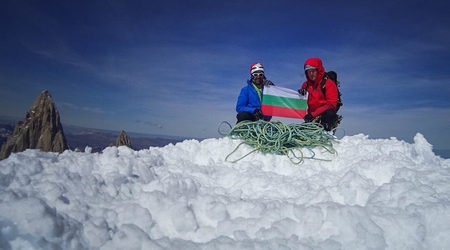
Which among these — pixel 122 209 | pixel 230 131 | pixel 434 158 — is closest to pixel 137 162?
pixel 122 209

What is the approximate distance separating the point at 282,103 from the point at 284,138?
315cm

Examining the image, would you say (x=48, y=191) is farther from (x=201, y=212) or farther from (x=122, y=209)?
(x=201, y=212)

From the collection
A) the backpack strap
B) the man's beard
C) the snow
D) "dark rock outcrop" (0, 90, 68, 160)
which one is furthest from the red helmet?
"dark rock outcrop" (0, 90, 68, 160)

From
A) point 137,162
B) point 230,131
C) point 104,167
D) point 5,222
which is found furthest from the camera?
point 230,131

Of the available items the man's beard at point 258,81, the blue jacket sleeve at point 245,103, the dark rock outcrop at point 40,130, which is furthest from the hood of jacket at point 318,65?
the dark rock outcrop at point 40,130

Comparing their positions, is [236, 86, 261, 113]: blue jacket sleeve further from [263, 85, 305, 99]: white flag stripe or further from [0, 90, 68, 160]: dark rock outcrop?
[0, 90, 68, 160]: dark rock outcrop

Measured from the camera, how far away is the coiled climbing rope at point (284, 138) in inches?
206

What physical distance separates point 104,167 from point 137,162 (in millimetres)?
425

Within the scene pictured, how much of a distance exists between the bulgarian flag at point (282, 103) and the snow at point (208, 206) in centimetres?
443

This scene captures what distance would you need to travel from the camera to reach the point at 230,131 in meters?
6.10

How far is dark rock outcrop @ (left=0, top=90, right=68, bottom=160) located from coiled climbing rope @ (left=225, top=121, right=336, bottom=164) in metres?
175

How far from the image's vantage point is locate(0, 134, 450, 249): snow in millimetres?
2314

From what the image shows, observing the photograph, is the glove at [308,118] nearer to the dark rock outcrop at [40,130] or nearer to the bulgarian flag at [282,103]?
the bulgarian flag at [282,103]

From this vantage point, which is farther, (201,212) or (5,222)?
(201,212)
